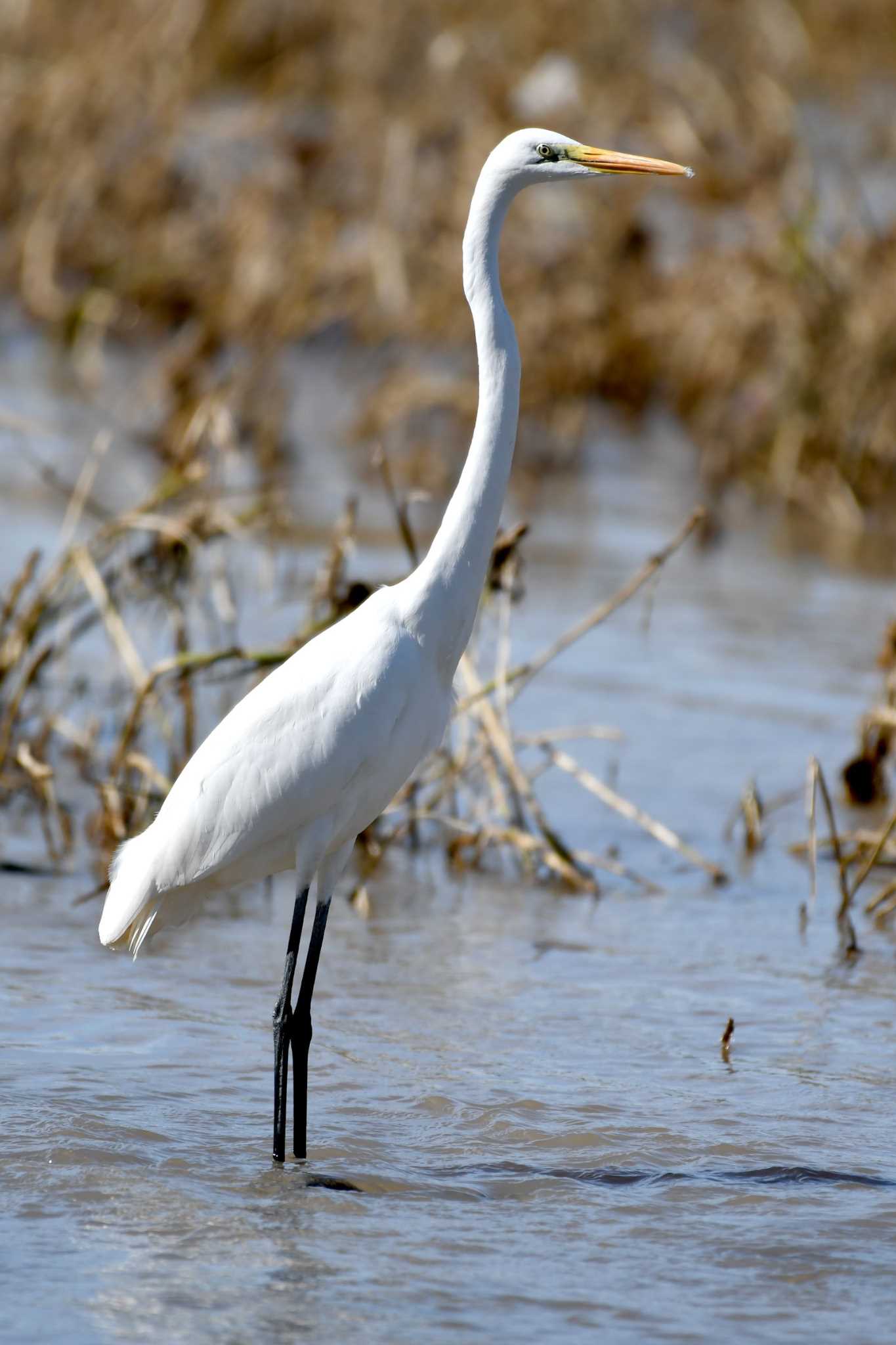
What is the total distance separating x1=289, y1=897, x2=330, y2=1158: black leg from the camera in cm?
392

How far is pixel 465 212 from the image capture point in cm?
1290

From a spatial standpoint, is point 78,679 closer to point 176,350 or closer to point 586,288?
point 176,350

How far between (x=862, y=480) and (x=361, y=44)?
723 cm

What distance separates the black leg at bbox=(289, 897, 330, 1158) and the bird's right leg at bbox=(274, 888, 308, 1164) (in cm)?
2

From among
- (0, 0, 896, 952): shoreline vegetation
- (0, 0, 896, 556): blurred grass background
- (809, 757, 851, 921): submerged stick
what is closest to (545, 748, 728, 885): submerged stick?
(0, 0, 896, 952): shoreline vegetation

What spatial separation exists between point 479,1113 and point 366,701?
1025 mm

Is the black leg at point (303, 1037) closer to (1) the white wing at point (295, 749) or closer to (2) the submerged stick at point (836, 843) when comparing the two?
(1) the white wing at point (295, 749)

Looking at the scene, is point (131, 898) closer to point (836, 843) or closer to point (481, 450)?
point (481, 450)

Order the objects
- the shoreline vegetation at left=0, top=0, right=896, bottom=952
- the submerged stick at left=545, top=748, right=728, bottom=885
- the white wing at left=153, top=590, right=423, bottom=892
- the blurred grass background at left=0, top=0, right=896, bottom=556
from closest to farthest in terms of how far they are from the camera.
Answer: the white wing at left=153, top=590, right=423, bottom=892
the submerged stick at left=545, top=748, right=728, bottom=885
the shoreline vegetation at left=0, top=0, right=896, bottom=952
the blurred grass background at left=0, top=0, right=896, bottom=556

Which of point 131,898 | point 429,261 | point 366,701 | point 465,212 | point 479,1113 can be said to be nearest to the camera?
point 366,701

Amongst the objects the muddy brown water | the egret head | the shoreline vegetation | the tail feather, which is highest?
the shoreline vegetation

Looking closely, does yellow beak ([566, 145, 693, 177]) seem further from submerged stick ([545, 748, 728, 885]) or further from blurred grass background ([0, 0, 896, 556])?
blurred grass background ([0, 0, 896, 556])

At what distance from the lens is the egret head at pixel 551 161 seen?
379 cm

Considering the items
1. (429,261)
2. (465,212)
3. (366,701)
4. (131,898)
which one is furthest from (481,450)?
(429,261)
